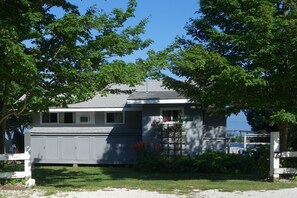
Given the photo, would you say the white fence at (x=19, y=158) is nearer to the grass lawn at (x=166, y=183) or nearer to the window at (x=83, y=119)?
the grass lawn at (x=166, y=183)

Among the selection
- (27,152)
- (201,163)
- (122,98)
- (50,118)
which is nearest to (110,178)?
(27,152)

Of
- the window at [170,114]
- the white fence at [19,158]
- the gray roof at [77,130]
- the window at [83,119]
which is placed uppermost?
the window at [170,114]

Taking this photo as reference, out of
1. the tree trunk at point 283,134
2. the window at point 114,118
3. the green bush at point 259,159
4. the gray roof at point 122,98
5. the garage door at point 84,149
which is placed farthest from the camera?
the window at point 114,118

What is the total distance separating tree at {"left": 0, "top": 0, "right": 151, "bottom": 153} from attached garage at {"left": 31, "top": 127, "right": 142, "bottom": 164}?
900 centimetres

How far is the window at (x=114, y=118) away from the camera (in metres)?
22.7

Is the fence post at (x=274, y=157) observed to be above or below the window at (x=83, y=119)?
below

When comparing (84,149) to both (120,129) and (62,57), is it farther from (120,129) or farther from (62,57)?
(62,57)

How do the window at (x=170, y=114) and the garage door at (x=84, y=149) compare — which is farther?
the garage door at (x=84, y=149)

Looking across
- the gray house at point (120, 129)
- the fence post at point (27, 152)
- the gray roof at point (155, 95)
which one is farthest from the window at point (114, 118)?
the fence post at point (27, 152)

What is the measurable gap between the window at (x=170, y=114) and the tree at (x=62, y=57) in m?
8.13

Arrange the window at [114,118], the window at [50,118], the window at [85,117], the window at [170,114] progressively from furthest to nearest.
Answer: the window at [50,118], the window at [85,117], the window at [114,118], the window at [170,114]

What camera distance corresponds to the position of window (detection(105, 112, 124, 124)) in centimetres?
2266

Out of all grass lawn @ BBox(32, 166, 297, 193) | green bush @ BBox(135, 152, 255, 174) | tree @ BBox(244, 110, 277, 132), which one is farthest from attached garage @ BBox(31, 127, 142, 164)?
tree @ BBox(244, 110, 277, 132)

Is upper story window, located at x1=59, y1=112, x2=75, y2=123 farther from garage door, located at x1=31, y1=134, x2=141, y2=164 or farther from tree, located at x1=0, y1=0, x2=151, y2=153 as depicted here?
tree, located at x1=0, y1=0, x2=151, y2=153
